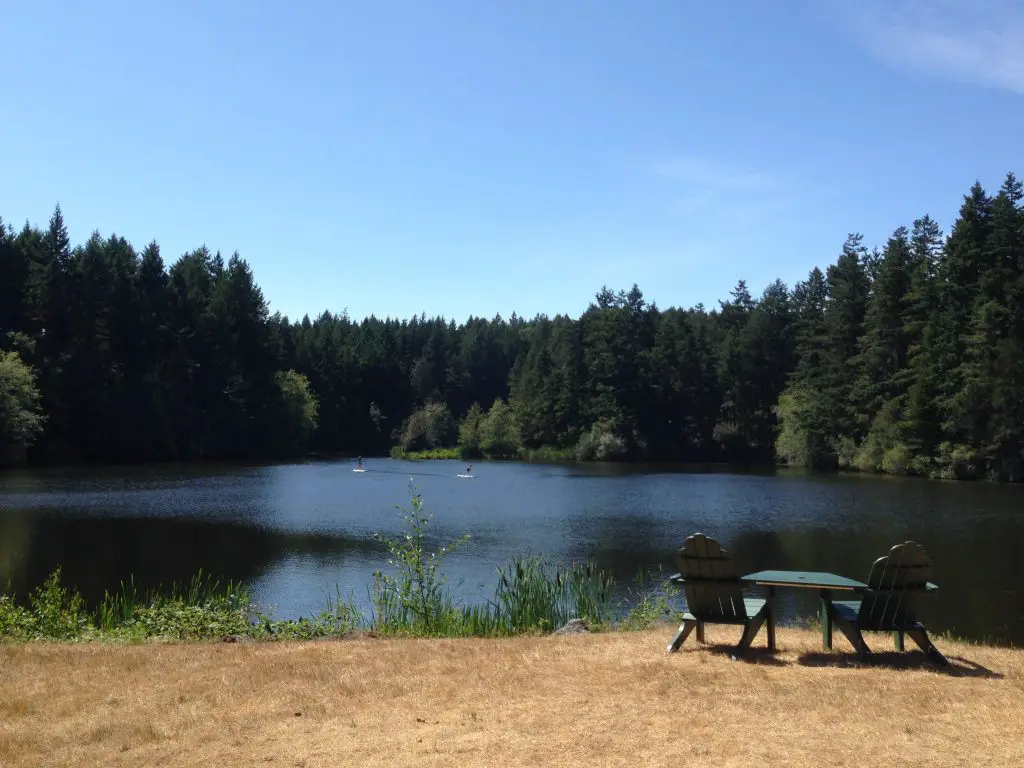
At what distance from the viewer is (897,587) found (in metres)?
6.84

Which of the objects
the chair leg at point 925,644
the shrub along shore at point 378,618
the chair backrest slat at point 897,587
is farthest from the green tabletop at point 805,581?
the shrub along shore at point 378,618

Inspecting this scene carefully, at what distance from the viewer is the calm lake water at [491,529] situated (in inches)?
654

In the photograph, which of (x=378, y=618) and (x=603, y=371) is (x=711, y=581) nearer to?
(x=378, y=618)

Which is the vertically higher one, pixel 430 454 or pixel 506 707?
pixel 506 707

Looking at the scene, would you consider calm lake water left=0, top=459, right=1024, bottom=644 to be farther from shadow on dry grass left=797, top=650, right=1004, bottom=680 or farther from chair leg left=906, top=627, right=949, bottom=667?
chair leg left=906, top=627, right=949, bottom=667

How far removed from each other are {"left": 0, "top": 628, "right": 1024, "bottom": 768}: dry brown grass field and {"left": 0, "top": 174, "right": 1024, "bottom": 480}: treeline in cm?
4001

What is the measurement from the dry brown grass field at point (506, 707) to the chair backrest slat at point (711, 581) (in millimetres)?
334

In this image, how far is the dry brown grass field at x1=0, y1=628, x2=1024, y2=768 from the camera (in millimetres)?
4633

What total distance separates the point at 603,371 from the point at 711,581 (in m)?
65.9

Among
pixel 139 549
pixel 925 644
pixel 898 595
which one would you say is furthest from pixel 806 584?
pixel 139 549

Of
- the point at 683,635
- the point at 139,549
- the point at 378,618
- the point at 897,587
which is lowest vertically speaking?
the point at 139,549

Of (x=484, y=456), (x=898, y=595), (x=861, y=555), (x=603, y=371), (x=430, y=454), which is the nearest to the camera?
(x=898, y=595)

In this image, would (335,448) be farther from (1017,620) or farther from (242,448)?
(1017,620)

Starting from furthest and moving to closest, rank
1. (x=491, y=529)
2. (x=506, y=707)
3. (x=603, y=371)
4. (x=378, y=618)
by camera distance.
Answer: (x=603, y=371) < (x=491, y=529) < (x=378, y=618) < (x=506, y=707)
